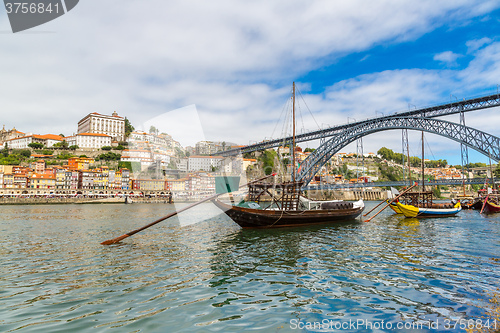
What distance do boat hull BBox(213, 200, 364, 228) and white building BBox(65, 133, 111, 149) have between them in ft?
307

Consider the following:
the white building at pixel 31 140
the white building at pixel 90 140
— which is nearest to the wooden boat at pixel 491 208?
the white building at pixel 90 140

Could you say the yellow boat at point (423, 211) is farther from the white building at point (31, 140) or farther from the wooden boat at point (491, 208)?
the white building at point (31, 140)

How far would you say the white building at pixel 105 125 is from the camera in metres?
100

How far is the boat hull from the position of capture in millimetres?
13516

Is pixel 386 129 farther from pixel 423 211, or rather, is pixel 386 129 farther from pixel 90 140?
pixel 90 140

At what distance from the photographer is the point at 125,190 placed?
6341 centimetres

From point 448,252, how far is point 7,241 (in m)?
16.2

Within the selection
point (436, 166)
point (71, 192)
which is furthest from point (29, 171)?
point (436, 166)

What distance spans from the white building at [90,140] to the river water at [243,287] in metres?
94.1

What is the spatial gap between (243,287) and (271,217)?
858 cm

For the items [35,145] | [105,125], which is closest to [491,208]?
[105,125]

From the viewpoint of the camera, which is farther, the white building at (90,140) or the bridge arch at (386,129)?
the white building at (90,140)

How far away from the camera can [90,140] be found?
9244 centimetres

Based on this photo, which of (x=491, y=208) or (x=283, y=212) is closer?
(x=283, y=212)
